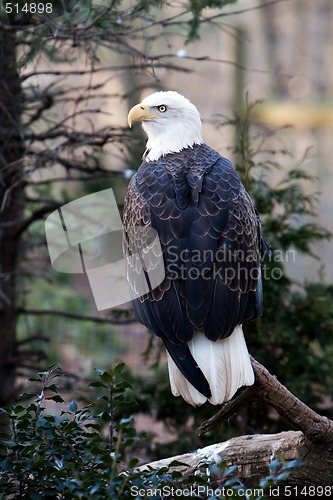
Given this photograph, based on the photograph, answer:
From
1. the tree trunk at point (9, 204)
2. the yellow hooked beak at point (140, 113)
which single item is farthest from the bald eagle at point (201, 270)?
the tree trunk at point (9, 204)

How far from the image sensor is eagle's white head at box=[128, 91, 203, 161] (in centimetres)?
432

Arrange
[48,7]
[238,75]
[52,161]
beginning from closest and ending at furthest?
[48,7] < [52,161] < [238,75]

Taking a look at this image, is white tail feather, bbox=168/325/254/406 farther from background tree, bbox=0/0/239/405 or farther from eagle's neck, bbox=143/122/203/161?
background tree, bbox=0/0/239/405

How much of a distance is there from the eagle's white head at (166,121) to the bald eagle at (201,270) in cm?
18

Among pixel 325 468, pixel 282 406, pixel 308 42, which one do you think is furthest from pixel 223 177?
pixel 308 42

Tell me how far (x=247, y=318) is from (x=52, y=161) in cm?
200

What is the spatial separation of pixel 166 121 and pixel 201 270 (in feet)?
3.68

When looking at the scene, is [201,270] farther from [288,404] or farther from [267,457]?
[267,457]

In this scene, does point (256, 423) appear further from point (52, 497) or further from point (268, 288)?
point (52, 497)

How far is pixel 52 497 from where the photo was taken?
287cm

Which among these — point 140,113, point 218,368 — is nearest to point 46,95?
point 140,113

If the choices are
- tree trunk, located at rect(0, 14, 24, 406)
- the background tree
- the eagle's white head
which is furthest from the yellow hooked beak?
tree trunk, located at rect(0, 14, 24, 406)

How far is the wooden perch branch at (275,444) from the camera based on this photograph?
11.7 feet

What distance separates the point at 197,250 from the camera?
11.9 ft
